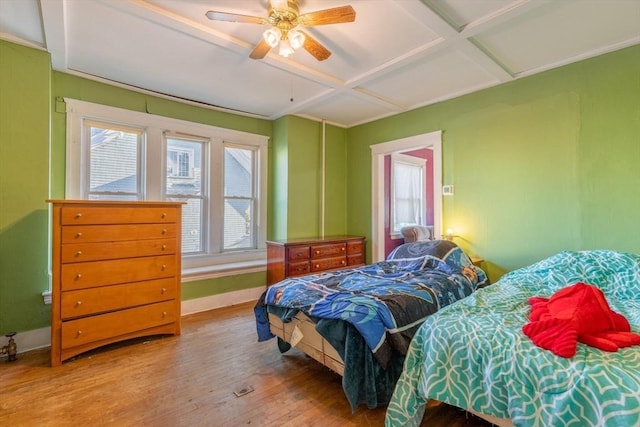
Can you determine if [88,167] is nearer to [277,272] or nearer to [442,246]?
[277,272]

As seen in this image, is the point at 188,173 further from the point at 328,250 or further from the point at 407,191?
the point at 407,191

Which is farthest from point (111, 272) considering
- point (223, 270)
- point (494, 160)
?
point (494, 160)

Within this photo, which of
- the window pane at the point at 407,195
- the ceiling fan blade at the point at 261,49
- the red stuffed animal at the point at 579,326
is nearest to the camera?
the red stuffed animal at the point at 579,326

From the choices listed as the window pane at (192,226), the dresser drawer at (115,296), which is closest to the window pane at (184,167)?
the window pane at (192,226)

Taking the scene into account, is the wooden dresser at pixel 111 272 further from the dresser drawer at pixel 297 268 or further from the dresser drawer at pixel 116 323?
the dresser drawer at pixel 297 268

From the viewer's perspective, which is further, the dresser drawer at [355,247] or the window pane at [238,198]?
the dresser drawer at [355,247]

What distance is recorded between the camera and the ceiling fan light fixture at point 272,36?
208 centimetres

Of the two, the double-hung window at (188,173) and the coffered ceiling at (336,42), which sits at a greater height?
the coffered ceiling at (336,42)

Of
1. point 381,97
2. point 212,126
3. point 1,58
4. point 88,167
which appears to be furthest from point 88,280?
point 381,97

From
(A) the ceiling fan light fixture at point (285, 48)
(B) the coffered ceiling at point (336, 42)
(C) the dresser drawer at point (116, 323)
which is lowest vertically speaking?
(C) the dresser drawer at point (116, 323)

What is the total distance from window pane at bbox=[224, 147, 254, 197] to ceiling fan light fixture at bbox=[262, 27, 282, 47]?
251 centimetres

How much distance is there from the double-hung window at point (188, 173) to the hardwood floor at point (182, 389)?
1322 millimetres

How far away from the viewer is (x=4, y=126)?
259 cm

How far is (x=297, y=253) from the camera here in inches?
158
